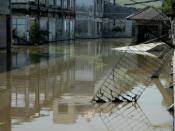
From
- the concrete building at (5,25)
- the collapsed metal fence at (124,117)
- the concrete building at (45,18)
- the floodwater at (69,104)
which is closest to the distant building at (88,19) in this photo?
the concrete building at (45,18)

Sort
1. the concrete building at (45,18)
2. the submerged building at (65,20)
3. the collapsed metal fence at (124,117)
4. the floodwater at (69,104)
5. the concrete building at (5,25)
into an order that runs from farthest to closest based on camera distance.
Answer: the submerged building at (65,20)
the concrete building at (45,18)
the concrete building at (5,25)
the floodwater at (69,104)
the collapsed metal fence at (124,117)

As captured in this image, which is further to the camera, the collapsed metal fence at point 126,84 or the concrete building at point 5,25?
the concrete building at point 5,25

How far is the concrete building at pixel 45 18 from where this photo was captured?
44.1 m

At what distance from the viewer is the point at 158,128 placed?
13.4 metres

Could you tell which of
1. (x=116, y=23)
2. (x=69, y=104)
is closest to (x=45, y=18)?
(x=116, y=23)

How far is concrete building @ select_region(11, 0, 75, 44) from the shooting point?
44.1m

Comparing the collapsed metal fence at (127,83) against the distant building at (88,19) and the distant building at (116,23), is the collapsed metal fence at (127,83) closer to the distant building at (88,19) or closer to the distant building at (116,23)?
the distant building at (88,19)

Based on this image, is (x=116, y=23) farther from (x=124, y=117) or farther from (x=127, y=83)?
(x=124, y=117)

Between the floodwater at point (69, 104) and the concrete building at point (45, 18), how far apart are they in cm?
1720

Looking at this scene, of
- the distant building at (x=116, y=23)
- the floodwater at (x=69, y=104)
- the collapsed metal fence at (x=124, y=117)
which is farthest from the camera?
the distant building at (x=116, y=23)

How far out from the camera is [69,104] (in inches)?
655

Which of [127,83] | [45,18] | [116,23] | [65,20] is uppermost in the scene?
[45,18]

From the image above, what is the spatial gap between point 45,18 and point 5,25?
1274 cm

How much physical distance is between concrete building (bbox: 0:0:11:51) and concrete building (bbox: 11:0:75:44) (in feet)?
22.2
